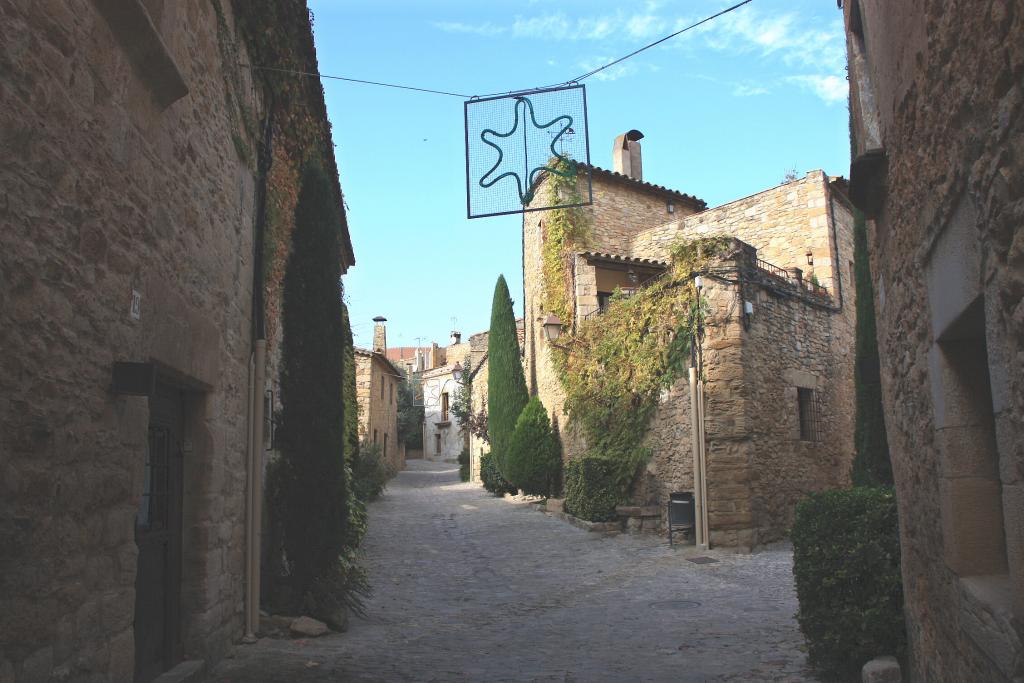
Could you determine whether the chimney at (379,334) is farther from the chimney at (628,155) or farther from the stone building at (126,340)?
the stone building at (126,340)

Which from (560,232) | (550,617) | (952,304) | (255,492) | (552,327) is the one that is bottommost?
(550,617)

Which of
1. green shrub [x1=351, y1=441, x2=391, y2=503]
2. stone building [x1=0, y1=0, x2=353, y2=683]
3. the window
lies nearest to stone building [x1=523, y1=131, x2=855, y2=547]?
the window

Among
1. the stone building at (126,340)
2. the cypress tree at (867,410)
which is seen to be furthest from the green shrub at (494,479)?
the stone building at (126,340)

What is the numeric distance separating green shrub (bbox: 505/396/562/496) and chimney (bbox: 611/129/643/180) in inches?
285

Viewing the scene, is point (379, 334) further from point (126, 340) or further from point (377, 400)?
point (126, 340)

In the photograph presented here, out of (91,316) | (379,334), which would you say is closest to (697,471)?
(91,316)

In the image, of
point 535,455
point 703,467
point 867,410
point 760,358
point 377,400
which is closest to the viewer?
point 867,410

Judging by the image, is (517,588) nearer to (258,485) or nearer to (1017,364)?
(258,485)

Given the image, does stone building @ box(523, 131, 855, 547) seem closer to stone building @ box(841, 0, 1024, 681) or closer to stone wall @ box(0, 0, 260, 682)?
stone building @ box(841, 0, 1024, 681)

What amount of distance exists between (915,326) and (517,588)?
20.9 ft

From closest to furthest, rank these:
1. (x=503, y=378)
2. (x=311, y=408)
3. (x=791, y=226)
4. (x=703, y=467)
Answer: (x=311, y=408), (x=703, y=467), (x=791, y=226), (x=503, y=378)

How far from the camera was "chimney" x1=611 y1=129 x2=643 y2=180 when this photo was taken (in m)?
21.0

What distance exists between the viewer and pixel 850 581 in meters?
4.72

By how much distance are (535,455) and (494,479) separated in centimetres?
438
